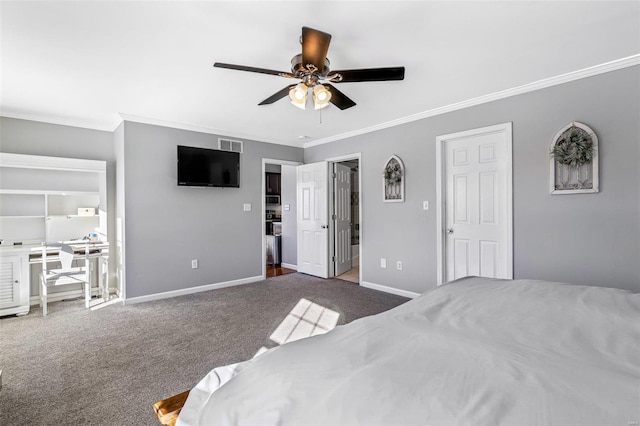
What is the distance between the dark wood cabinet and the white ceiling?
3.63 meters

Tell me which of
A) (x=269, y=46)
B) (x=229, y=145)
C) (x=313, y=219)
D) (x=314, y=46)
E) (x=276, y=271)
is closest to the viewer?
(x=314, y=46)

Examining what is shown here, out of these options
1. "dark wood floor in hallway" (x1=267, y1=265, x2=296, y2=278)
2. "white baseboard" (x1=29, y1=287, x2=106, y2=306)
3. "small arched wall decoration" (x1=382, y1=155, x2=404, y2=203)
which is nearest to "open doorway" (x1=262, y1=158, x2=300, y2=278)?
"dark wood floor in hallway" (x1=267, y1=265, x2=296, y2=278)

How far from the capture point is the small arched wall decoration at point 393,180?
13.8 feet

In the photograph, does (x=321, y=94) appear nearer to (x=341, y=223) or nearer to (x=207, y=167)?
(x=207, y=167)

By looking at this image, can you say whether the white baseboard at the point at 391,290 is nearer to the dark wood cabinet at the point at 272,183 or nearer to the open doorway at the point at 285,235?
the open doorway at the point at 285,235

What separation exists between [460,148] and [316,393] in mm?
3585

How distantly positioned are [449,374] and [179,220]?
165 inches

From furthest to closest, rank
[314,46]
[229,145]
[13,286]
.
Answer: [229,145], [13,286], [314,46]

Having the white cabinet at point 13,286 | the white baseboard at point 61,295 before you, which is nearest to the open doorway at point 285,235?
the white baseboard at point 61,295

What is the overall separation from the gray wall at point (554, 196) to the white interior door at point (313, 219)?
1425 millimetres

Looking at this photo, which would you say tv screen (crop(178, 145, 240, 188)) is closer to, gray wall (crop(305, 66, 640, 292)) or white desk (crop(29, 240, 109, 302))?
white desk (crop(29, 240, 109, 302))

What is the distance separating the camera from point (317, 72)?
82.9 inches

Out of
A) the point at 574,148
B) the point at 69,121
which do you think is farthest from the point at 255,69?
the point at 69,121

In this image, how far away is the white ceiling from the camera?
6.22 ft
